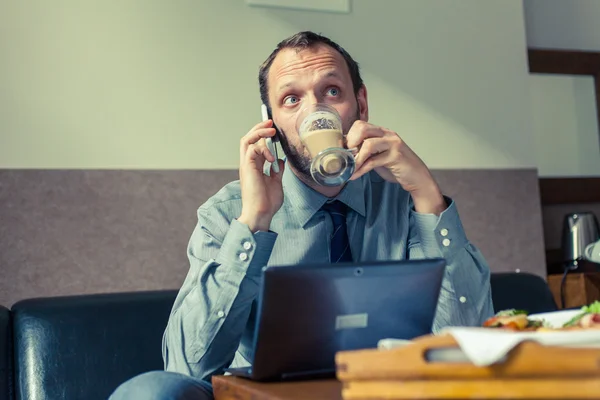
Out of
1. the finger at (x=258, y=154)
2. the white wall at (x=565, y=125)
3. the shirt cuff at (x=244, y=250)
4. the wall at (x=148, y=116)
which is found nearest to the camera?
the shirt cuff at (x=244, y=250)

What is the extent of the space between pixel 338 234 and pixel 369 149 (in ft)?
0.92

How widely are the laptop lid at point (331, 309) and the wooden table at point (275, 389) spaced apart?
34 millimetres

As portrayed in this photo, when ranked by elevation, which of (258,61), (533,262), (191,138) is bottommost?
(533,262)

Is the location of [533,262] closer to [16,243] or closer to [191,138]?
[191,138]

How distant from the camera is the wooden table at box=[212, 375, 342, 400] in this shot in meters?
0.91

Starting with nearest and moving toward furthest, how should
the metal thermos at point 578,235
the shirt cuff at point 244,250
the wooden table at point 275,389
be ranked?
the wooden table at point 275,389 → the shirt cuff at point 244,250 → the metal thermos at point 578,235

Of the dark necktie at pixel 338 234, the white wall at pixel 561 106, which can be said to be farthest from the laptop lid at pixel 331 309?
the white wall at pixel 561 106

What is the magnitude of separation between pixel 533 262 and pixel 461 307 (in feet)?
5.59

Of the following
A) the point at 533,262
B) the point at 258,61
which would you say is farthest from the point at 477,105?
the point at 258,61

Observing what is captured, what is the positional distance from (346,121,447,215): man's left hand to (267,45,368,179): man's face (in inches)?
8.2

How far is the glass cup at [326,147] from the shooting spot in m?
1.43

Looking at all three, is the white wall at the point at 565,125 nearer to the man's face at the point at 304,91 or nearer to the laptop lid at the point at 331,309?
the man's face at the point at 304,91

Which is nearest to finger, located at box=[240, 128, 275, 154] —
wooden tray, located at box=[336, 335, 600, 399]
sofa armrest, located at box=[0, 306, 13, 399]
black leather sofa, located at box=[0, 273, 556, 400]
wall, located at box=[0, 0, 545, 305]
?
black leather sofa, located at box=[0, 273, 556, 400]

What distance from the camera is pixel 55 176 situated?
97.2 inches
